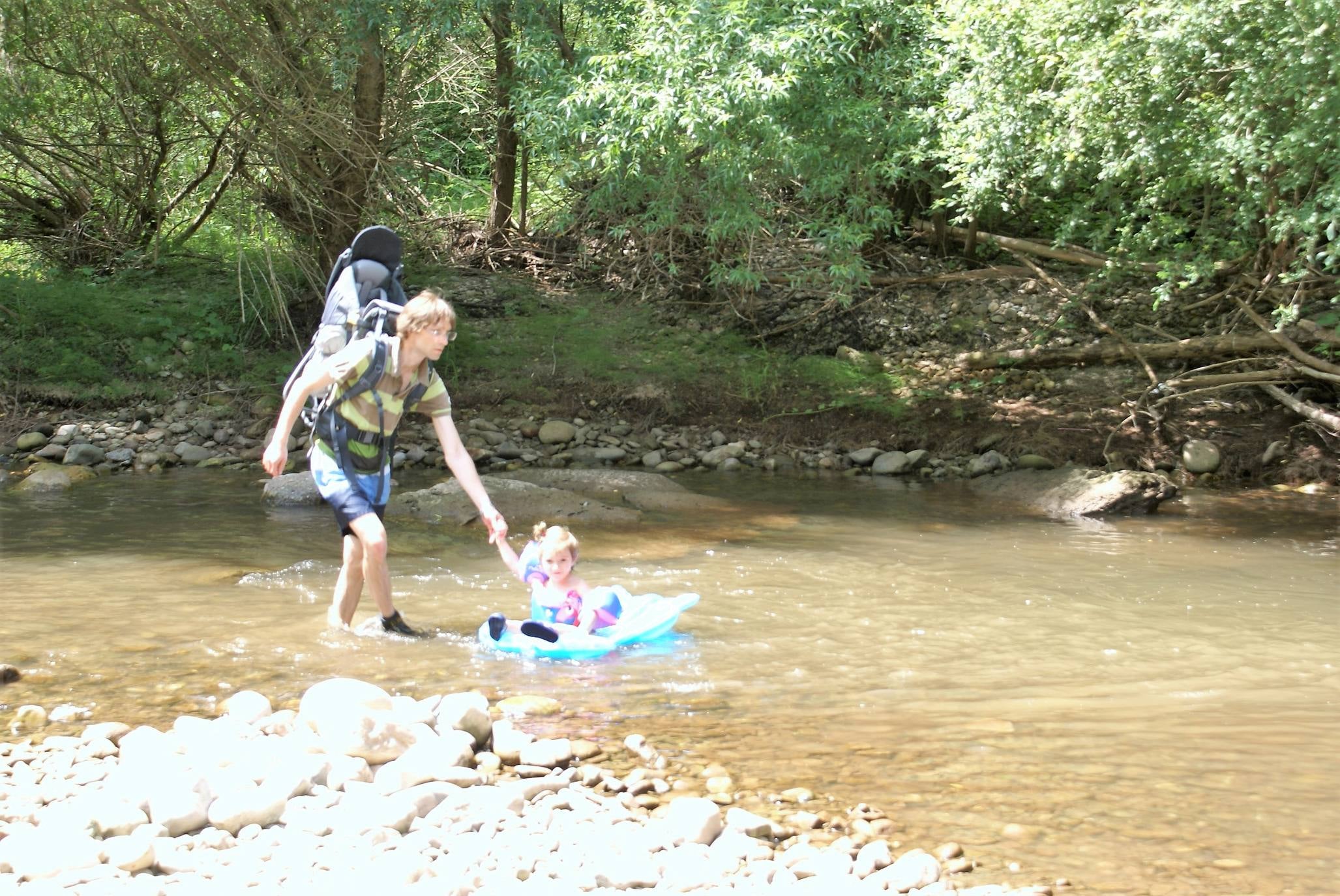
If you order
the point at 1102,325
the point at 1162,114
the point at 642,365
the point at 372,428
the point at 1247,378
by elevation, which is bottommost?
the point at 372,428

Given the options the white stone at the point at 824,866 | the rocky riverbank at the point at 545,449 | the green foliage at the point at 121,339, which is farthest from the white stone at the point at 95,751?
the green foliage at the point at 121,339

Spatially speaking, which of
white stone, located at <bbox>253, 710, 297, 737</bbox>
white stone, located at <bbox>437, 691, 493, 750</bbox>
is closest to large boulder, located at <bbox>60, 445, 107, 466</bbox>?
white stone, located at <bbox>253, 710, 297, 737</bbox>

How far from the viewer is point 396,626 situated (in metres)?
6.00

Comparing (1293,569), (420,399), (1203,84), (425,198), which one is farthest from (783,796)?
(425,198)

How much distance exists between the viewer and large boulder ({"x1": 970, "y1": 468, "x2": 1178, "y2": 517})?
34.3 ft

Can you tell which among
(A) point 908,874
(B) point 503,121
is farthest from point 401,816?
(B) point 503,121

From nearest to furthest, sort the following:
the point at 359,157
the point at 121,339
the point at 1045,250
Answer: the point at 359,157 < the point at 1045,250 < the point at 121,339

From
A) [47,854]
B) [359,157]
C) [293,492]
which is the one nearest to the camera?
[47,854]

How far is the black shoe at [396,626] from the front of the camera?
5.98m

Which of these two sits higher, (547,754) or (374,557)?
(374,557)

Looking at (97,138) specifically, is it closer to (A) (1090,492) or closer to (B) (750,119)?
(B) (750,119)

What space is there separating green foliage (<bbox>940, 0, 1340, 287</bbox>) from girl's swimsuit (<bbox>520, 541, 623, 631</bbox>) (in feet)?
17.3

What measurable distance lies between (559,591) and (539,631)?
0.39 m

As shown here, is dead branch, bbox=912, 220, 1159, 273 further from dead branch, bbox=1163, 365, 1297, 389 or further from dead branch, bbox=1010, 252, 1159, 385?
dead branch, bbox=1163, 365, 1297, 389
